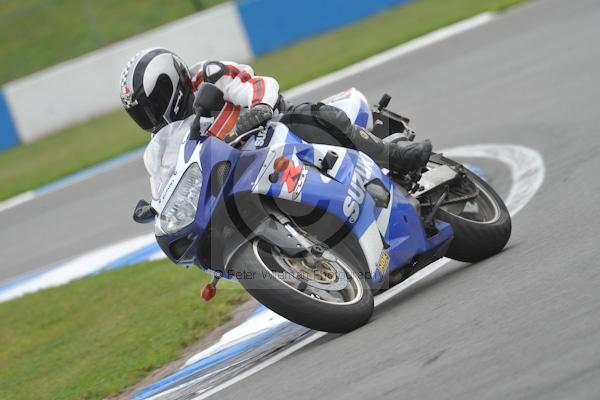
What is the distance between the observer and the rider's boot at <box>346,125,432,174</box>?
6.38m

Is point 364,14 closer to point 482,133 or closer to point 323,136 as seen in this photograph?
point 482,133

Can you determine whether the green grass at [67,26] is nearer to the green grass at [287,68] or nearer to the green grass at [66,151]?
the green grass at [287,68]

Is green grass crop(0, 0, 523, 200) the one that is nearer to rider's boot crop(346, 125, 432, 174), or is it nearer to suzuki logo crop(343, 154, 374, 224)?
rider's boot crop(346, 125, 432, 174)

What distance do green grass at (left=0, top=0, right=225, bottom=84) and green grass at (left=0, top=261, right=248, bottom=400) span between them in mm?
11974

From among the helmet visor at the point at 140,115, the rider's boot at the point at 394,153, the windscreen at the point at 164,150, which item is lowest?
the rider's boot at the point at 394,153

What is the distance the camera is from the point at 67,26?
72.2 ft

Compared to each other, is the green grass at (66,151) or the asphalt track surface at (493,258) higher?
the asphalt track surface at (493,258)

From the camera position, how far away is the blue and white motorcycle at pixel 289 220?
5.41m

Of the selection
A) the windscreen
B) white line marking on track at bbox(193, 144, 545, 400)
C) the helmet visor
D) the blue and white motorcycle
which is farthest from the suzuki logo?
the helmet visor

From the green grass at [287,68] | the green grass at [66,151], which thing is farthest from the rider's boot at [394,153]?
the green grass at [66,151]

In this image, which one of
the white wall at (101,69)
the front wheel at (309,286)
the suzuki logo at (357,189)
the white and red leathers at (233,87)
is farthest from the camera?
the white wall at (101,69)

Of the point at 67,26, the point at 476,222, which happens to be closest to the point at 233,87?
the point at 476,222

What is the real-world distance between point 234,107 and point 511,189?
2.98 meters

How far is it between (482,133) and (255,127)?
515 cm
